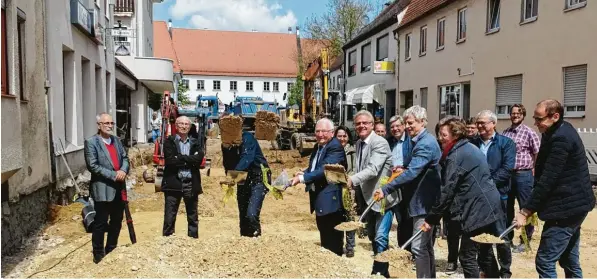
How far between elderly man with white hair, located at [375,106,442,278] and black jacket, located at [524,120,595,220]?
0.92m

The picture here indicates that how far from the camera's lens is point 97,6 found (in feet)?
42.9

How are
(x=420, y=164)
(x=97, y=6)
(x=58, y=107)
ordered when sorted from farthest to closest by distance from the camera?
1. (x=97, y=6)
2. (x=58, y=107)
3. (x=420, y=164)

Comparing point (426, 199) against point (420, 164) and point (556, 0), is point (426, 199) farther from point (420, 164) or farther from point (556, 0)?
point (556, 0)

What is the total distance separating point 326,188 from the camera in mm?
4938

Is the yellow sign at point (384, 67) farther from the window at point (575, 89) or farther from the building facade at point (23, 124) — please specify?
the building facade at point (23, 124)

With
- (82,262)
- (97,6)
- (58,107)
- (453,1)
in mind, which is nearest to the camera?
(82,262)

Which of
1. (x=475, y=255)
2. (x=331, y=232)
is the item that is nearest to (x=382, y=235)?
(x=331, y=232)

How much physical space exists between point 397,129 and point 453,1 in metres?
12.3

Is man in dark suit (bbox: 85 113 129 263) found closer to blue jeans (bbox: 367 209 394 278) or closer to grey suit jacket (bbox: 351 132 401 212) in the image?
grey suit jacket (bbox: 351 132 401 212)

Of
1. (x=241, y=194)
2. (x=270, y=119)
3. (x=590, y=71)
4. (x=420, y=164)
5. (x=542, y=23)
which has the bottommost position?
(x=241, y=194)

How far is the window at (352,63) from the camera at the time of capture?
28531mm

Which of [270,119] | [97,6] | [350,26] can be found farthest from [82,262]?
[350,26]

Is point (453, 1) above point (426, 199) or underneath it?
Answer: above

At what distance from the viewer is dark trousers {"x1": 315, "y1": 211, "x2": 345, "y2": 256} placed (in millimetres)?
5004
